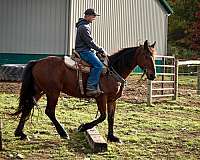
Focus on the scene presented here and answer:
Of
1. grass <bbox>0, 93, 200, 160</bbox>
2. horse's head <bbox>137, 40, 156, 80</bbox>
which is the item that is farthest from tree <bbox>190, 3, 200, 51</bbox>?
horse's head <bbox>137, 40, 156, 80</bbox>

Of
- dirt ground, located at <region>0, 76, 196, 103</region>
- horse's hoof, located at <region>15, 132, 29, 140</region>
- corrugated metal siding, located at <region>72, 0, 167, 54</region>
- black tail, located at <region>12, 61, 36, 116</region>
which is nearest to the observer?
horse's hoof, located at <region>15, 132, 29, 140</region>

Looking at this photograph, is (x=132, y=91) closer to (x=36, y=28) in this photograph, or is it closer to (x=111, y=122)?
(x=36, y=28)

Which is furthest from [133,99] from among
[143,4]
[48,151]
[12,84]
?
[143,4]

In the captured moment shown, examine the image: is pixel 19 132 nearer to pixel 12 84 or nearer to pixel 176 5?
pixel 12 84

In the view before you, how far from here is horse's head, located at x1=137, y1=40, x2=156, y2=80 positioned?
28.6 ft

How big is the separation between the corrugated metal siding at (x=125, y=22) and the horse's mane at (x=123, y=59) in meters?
14.4

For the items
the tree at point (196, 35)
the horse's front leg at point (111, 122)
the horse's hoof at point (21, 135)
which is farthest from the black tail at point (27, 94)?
the tree at point (196, 35)

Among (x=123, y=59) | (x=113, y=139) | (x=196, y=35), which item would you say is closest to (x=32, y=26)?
(x=123, y=59)

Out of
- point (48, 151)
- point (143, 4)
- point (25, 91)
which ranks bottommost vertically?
point (48, 151)

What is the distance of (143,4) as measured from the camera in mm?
28375

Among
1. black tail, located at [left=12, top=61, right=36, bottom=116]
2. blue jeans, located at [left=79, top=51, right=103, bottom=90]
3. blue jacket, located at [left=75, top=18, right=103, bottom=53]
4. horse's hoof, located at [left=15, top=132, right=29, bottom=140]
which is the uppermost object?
blue jacket, located at [left=75, top=18, right=103, bottom=53]

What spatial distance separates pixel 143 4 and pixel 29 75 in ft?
66.7

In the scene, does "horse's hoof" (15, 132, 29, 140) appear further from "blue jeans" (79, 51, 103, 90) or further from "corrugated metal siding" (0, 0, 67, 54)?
"corrugated metal siding" (0, 0, 67, 54)

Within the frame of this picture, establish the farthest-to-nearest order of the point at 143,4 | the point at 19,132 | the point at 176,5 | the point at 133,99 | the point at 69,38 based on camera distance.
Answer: the point at 176,5 < the point at 143,4 < the point at 69,38 < the point at 133,99 < the point at 19,132
